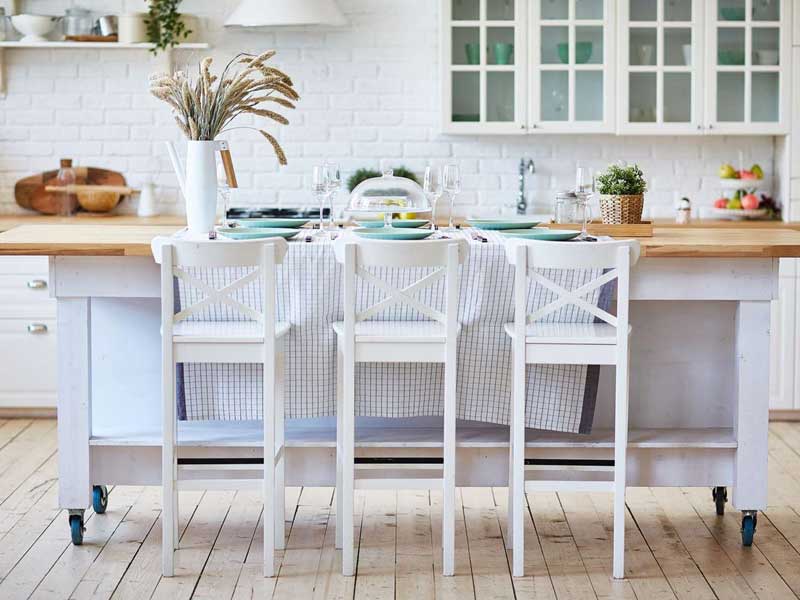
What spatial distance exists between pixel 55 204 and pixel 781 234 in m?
3.70

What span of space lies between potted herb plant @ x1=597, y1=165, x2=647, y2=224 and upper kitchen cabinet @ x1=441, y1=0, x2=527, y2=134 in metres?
1.62

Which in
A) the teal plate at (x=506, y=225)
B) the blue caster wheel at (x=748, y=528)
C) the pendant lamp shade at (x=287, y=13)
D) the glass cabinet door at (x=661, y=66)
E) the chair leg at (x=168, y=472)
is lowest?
the blue caster wheel at (x=748, y=528)

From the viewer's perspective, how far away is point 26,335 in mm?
5566

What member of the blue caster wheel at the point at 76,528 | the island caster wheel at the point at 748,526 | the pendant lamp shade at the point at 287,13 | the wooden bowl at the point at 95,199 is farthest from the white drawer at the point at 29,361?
the island caster wheel at the point at 748,526

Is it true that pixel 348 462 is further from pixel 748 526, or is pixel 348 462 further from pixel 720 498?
pixel 720 498

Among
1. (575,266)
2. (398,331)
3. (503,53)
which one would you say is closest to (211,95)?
(398,331)

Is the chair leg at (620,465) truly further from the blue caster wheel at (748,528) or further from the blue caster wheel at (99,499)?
the blue caster wheel at (99,499)

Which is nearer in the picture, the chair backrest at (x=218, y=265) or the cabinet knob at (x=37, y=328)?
the chair backrest at (x=218, y=265)

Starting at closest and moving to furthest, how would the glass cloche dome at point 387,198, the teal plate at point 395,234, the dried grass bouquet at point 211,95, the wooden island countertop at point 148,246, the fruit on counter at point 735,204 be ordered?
1. the wooden island countertop at point 148,246
2. the teal plate at point 395,234
3. the dried grass bouquet at point 211,95
4. the glass cloche dome at point 387,198
5. the fruit on counter at point 735,204

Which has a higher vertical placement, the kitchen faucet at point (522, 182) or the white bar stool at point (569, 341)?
the kitchen faucet at point (522, 182)

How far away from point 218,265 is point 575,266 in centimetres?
103

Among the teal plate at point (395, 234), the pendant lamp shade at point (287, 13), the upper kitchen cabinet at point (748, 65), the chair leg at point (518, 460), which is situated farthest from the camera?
the upper kitchen cabinet at point (748, 65)

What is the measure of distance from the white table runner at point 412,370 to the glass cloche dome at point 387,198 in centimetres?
36

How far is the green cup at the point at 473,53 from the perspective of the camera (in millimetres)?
5750
